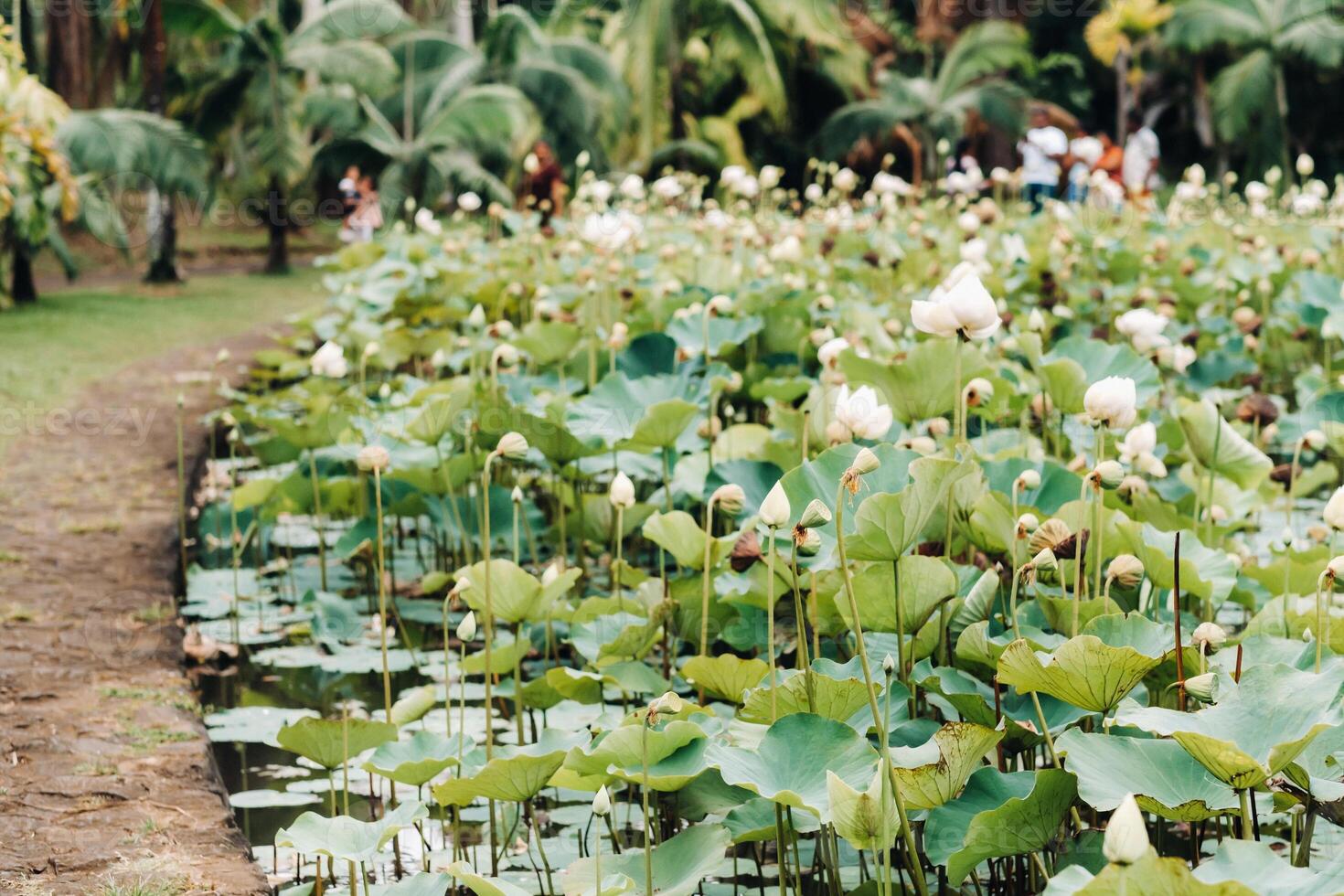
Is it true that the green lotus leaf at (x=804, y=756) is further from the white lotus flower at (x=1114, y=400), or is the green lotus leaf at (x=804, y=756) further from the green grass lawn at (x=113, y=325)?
the green grass lawn at (x=113, y=325)

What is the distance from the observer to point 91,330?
331 inches

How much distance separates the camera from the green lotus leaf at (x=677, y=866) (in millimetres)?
1521

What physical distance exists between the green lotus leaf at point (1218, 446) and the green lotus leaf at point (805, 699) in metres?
0.88

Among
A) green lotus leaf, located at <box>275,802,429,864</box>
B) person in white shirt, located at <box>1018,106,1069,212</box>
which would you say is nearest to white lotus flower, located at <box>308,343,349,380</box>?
green lotus leaf, located at <box>275,802,429,864</box>

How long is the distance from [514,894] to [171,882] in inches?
20.7

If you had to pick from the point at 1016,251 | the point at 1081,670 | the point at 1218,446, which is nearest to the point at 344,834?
the point at 1081,670

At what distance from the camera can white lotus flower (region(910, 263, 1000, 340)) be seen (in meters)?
1.59

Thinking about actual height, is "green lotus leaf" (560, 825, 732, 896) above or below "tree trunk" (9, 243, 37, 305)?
above

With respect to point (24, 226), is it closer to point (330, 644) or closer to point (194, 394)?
point (194, 394)

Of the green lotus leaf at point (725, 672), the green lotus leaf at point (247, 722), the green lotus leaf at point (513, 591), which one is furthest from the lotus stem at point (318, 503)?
the green lotus leaf at point (725, 672)

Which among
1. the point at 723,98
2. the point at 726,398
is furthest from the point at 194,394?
the point at 723,98

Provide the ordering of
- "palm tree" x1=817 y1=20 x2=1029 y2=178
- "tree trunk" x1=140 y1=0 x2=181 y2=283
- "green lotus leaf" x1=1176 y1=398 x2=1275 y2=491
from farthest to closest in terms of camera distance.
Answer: "palm tree" x1=817 y1=20 x2=1029 y2=178, "tree trunk" x1=140 y1=0 x2=181 y2=283, "green lotus leaf" x1=1176 y1=398 x2=1275 y2=491

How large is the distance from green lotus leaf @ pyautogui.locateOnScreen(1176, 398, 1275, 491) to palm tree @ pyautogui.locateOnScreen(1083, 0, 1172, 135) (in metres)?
17.2

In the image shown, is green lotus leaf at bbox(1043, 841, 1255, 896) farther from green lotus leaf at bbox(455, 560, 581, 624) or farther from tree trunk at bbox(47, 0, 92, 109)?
tree trunk at bbox(47, 0, 92, 109)
